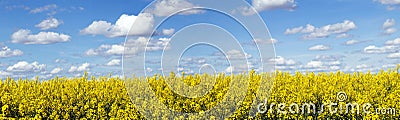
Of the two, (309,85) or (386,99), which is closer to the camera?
(386,99)

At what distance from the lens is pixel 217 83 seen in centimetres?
870

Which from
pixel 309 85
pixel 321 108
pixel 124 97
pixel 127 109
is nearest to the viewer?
pixel 127 109

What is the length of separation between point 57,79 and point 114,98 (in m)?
1.84

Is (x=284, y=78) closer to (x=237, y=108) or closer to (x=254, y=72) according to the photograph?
(x=254, y=72)

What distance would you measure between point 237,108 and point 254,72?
Result: 1.92 meters

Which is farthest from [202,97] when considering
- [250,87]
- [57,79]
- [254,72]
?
[57,79]

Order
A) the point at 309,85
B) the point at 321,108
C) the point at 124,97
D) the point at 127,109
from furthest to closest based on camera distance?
the point at 309,85, the point at 321,108, the point at 124,97, the point at 127,109

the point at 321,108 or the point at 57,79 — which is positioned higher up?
the point at 57,79

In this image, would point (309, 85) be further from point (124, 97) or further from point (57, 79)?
point (57, 79)

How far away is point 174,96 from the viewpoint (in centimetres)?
802

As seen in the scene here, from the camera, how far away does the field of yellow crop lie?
774 cm

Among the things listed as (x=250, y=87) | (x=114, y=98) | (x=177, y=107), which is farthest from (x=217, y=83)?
(x=114, y=98)

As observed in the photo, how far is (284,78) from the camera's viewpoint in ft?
31.7

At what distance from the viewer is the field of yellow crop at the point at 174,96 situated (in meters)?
7.74
